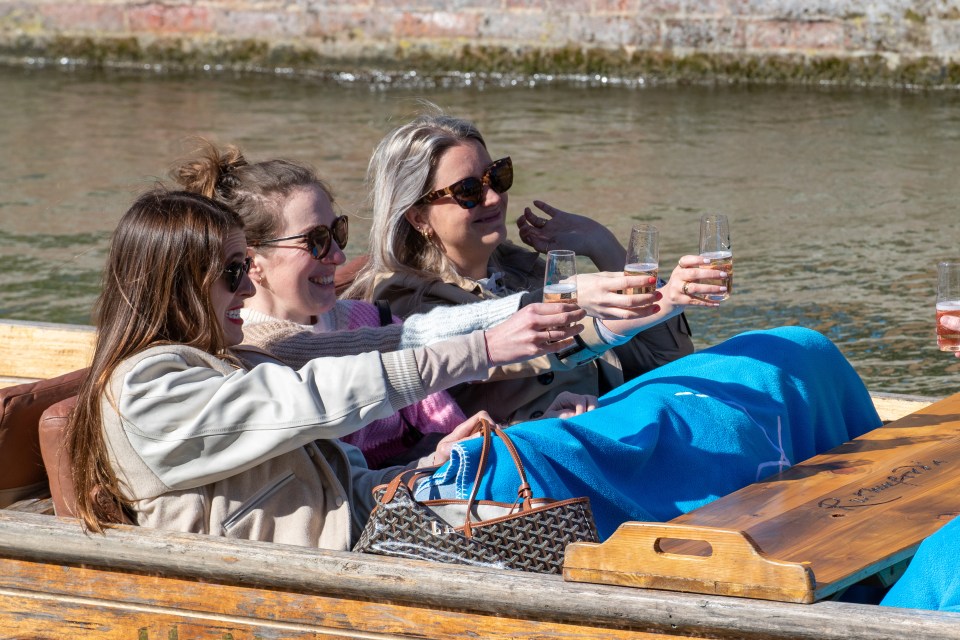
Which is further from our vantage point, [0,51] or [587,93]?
[0,51]

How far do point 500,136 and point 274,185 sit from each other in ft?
25.5

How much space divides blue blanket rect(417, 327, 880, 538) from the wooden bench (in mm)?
103

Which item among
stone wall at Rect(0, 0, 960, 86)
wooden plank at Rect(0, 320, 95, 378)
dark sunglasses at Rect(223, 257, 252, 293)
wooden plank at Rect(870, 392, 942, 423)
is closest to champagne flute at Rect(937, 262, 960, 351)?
wooden plank at Rect(870, 392, 942, 423)

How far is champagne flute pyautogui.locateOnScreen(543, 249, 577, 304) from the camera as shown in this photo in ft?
9.52

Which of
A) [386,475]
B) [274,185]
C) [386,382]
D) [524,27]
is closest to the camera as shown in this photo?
[386,382]

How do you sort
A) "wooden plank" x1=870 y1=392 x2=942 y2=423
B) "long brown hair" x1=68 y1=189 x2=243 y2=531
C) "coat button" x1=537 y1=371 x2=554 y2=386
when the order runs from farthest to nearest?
1. "wooden plank" x1=870 y1=392 x2=942 y2=423
2. "coat button" x1=537 y1=371 x2=554 y2=386
3. "long brown hair" x1=68 y1=189 x2=243 y2=531

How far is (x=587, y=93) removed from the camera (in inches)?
499

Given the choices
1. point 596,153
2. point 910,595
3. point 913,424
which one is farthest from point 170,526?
point 596,153

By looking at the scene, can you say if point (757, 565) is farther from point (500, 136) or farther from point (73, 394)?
point (500, 136)

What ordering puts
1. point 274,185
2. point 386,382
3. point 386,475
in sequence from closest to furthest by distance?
point 386,382, point 386,475, point 274,185

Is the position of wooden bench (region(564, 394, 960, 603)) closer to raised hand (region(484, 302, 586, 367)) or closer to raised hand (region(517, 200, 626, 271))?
raised hand (region(484, 302, 586, 367))

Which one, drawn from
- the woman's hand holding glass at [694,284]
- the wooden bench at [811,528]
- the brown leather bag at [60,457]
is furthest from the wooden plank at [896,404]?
the brown leather bag at [60,457]

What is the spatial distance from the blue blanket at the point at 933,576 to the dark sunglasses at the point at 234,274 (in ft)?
4.41

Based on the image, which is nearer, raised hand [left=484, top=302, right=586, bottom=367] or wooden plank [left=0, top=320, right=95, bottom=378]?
raised hand [left=484, top=302, right=586, bottom=367]
